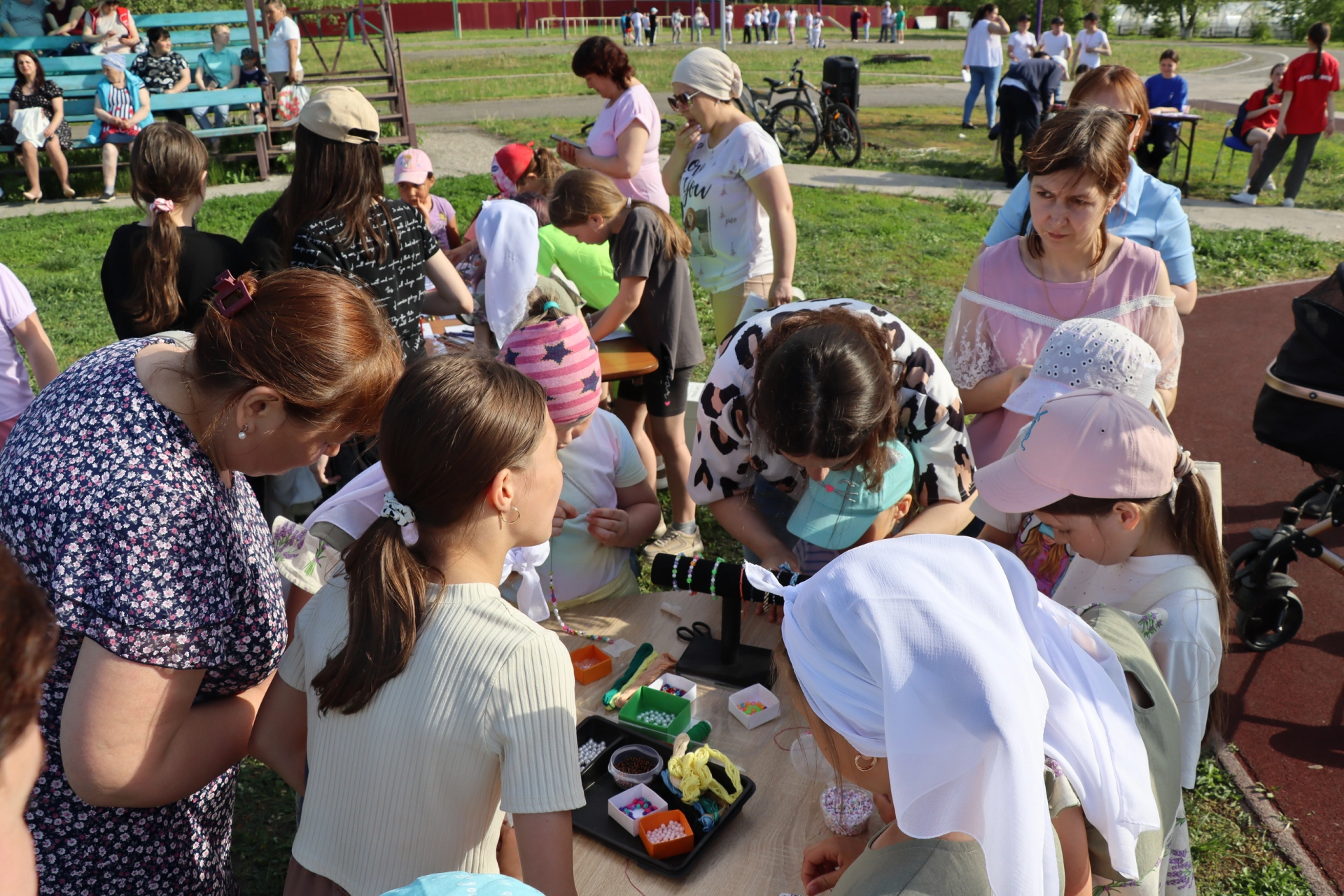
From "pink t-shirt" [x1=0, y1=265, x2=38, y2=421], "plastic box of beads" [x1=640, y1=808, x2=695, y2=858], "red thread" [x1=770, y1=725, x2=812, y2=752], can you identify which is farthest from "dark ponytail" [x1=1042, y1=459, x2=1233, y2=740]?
"pink t-shirt" [x1=0, y1=265, x2=38, y2=421]

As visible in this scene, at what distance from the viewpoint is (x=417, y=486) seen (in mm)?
1459

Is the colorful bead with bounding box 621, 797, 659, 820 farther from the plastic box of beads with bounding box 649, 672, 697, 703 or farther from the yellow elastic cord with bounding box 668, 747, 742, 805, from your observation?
the plastic box of beads with bounding box 649, 672, 697, 703

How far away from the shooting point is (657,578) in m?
2.01

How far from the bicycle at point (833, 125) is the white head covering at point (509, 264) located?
911 cm

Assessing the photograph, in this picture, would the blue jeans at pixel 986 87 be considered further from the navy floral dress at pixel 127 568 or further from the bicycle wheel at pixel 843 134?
→ the navy floral dress at pixel 127 568

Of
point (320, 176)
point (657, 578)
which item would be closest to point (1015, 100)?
point (320, 176)

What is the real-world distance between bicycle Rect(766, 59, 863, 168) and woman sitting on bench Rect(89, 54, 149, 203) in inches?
295

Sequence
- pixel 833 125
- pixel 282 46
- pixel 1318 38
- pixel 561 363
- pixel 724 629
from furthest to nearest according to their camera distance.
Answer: pixel 833 125, pixel 282 46, pixel 1318 38, pixel 561 363, pixel 724 629

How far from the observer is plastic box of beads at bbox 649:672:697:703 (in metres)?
1.96

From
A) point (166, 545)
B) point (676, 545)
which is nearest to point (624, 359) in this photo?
point (676, 545)

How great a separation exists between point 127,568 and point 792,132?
12.4m

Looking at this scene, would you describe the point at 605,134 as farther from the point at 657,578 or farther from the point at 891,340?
the point at 657,578

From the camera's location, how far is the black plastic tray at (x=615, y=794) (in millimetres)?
1592

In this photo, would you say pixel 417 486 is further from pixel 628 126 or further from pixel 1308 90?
pixel 1308 90
